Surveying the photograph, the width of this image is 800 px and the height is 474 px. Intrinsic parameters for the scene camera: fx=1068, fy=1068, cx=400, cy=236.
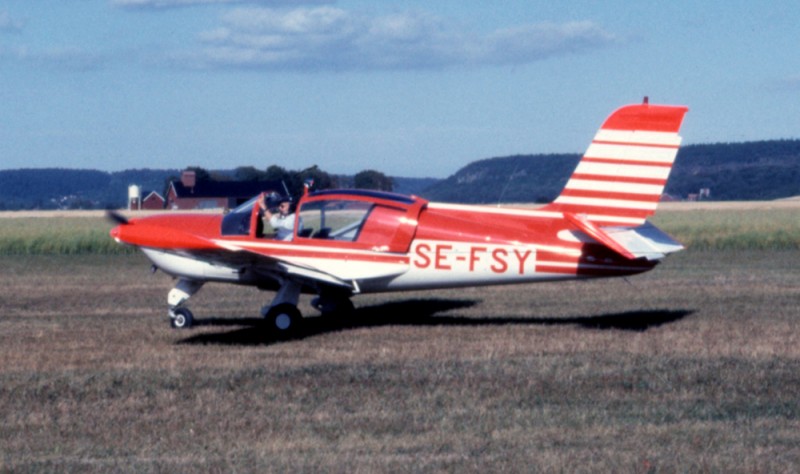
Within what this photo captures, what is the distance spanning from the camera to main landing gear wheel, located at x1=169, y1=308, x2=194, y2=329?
12531 mm

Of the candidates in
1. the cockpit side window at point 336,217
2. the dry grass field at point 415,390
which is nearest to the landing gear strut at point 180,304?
the dry grass field at point 415,390

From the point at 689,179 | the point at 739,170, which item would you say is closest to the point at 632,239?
the point at 689,179

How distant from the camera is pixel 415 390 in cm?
816

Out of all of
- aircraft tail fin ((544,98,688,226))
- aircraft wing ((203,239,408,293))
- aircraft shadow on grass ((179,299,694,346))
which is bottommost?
aircraft shadow on grass ((179,299,694,346))

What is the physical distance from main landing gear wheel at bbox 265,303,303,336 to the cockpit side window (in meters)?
0.86

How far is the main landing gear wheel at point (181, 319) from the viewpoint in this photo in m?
12.5

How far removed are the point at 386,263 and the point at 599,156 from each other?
8.63ft

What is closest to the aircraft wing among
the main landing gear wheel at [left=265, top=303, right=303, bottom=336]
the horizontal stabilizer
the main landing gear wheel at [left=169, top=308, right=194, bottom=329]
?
the main landing gear wheel at [left=265, top=303, right=303, bottom=336]

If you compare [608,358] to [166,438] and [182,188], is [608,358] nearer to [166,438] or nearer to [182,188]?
[166,438]

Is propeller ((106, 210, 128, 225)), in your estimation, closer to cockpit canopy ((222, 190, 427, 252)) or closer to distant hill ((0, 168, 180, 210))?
cockpit canopy ((222, 190, 427, 252))

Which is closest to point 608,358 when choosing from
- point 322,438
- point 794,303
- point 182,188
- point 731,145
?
point 322,438

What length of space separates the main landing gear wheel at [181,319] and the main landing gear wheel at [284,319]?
1.34 m

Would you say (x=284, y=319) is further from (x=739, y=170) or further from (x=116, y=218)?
(x=739, y=170)

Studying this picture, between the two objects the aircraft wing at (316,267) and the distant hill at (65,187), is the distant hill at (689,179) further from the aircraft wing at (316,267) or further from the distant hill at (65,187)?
the aircraft wing at (316,267)
